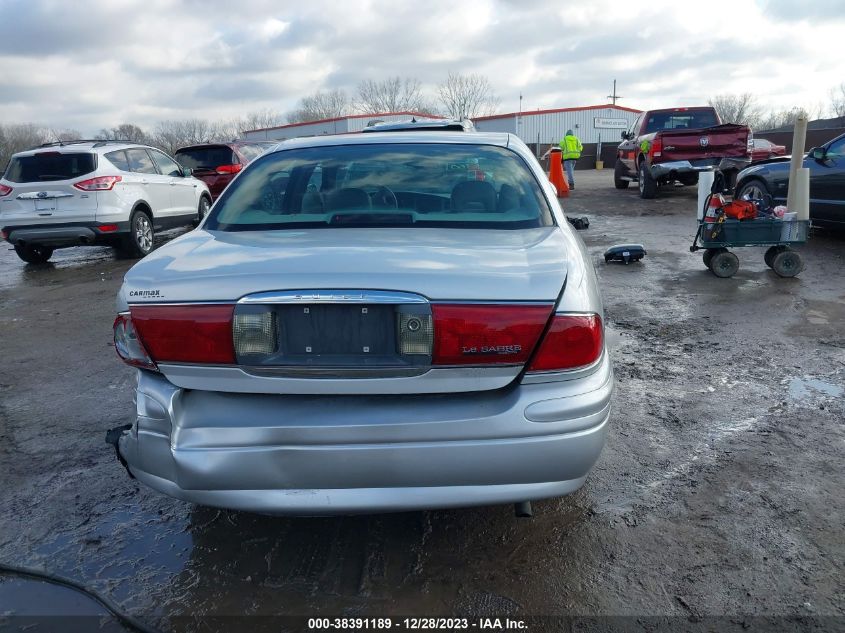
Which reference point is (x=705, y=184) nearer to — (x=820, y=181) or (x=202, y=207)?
(x=820, y=181)

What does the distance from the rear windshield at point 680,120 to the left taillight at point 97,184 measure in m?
11.2

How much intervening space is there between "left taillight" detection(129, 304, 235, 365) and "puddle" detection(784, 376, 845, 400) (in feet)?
11.2

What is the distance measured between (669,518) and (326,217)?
6.45 feet

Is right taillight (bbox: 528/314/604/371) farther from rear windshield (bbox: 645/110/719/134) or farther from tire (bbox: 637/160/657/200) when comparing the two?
rear windshield (bbox: 645/110/719/134)

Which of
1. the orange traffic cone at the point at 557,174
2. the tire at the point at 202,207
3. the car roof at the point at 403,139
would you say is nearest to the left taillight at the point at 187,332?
the car roof at the point at 403,139

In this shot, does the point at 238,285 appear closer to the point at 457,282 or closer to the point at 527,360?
the point at 457,282

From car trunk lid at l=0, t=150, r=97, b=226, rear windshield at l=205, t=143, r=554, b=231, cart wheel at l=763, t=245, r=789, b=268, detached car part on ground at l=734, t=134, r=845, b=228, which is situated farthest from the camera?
car trunk lid at l=0, t=150, r=97, b=226

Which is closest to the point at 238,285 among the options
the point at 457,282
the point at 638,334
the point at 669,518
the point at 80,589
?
the point at 457,282

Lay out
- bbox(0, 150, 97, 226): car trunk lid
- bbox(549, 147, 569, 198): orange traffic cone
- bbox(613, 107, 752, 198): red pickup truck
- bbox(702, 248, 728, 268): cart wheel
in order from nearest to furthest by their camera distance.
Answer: bbox(702, 248, 728, 268): cart wheel
bbox(0, 150, 97, 226): car trunk lid
bbox(613, 107, 752, 198): red pickup truck
bbox(549, 147, 569, 198): orange traffic cone

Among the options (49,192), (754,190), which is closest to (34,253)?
(49,192)

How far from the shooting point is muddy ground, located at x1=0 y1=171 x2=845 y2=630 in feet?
7.90

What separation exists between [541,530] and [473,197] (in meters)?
1.48

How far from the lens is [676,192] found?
16516mm

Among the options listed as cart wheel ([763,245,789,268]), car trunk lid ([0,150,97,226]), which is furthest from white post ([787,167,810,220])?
car trunk lid ([0,150,97,226])
